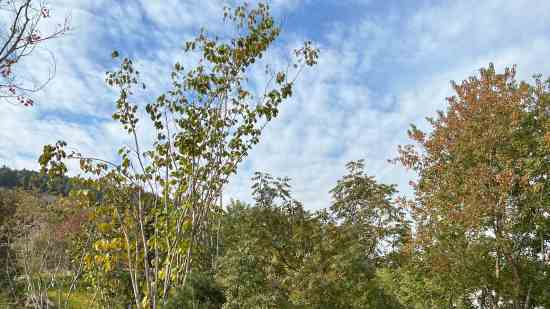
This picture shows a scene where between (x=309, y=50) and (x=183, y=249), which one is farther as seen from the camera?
(x=309, y=50)

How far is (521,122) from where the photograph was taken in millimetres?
8477

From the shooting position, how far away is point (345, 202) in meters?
17.1

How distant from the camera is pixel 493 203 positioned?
25.0 feet

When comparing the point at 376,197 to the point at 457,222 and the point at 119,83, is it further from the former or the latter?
the point at 119,83

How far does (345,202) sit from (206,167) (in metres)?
13.4

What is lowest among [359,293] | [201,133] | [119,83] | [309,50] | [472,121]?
[359,293]

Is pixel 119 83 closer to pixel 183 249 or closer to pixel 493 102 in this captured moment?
pixel 183 249

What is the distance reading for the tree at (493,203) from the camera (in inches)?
309

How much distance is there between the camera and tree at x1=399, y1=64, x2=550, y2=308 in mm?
7852

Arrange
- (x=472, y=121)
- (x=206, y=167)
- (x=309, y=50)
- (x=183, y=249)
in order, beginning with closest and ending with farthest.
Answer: (x=183, y=249) < (x=206, y=167) < (x=309, y=50) < (x=472, y=121)

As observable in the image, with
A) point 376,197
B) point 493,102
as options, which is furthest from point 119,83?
point 376,197

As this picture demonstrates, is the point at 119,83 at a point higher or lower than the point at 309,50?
lower

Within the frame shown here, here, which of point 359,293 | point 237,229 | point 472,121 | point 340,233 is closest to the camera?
point 359,293

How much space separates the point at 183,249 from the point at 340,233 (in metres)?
7.10
